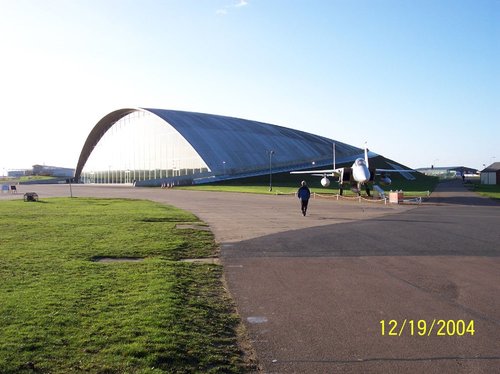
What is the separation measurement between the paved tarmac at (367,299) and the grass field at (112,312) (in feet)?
1.76

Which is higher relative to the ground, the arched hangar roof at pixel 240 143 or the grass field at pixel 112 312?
the arched hangar roof at pixel 240 143

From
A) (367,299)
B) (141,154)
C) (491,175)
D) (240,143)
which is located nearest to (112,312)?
(367,299)

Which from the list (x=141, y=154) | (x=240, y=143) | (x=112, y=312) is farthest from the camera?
(x=141, y=154)

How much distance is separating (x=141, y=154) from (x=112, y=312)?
3277 inches

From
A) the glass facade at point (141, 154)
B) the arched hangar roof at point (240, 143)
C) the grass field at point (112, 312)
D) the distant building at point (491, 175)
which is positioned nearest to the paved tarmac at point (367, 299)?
the grass field at point (112, 312)

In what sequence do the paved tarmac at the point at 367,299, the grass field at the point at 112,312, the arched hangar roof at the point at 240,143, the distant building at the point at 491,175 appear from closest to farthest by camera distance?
the grass field at the point at 112,312, the paved tarmac at the point at 367,299, the arched hangar roof at the point at 240,143, the distant building at the point at 491,175

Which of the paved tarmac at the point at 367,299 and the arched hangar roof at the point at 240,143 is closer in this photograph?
the paved tarmac at the point at 367,299

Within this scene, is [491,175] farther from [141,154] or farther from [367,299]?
[367,299]

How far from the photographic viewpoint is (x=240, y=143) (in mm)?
85375

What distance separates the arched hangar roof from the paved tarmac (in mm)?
62247

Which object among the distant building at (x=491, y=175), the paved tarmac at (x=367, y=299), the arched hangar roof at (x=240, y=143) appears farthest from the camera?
the distant building at (x=491, y=175)

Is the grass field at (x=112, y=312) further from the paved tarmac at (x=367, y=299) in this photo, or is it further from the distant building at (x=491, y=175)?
the distant building at (x=491, y=175)

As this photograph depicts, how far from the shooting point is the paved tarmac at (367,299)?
509 cm

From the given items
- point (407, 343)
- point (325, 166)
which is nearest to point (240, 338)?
point (407, 343)
